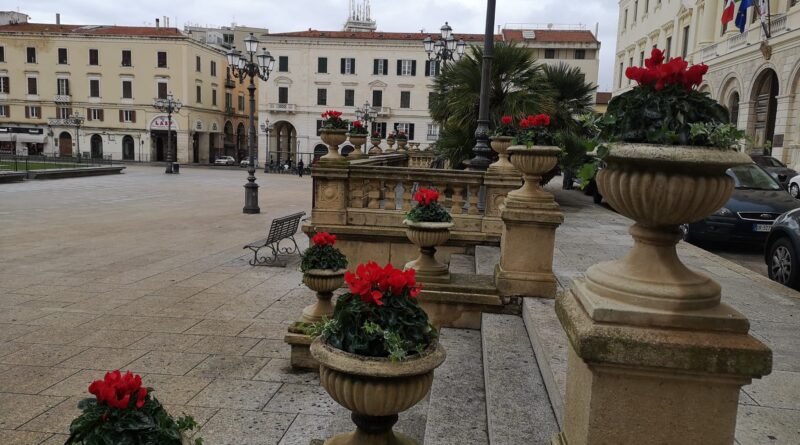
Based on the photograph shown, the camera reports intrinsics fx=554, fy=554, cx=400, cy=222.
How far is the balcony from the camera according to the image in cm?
5741

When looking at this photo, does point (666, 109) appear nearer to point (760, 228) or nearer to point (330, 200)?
point (330, 200)

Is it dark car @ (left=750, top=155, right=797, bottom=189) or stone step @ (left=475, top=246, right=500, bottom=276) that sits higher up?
dark car @ (left=750, top=155, right=797, bottom=189)

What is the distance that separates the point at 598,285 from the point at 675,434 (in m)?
0.63

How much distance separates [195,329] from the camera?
22.3 ft

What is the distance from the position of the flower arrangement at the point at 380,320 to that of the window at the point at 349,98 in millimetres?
56202

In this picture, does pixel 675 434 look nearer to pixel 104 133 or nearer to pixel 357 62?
pixel 357 62

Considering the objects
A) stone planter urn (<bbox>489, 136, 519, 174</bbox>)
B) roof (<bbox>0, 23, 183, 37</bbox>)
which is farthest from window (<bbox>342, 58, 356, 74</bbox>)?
stone planter urn (<bbox>489, 136, 519, 174</bbox>)

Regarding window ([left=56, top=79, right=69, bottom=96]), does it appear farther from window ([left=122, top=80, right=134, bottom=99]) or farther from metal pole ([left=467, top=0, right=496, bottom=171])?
metal pole ([left=467, top=0, right=496, bottom=171])

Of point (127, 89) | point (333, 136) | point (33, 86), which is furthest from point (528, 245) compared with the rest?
point (33, 86)

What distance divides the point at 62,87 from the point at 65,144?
6.17 metres

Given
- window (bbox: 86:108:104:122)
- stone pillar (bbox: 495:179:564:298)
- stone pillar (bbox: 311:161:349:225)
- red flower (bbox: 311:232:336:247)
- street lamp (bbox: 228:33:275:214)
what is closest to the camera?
stone pillar (bbox: 495:179:564:298)

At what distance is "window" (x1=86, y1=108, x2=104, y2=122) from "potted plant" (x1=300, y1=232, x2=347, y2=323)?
6443cm

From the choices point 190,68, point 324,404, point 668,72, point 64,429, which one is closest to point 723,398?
point 668,72

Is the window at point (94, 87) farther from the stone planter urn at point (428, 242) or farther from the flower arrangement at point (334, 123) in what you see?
the stone planter urn at point (428, 242)
